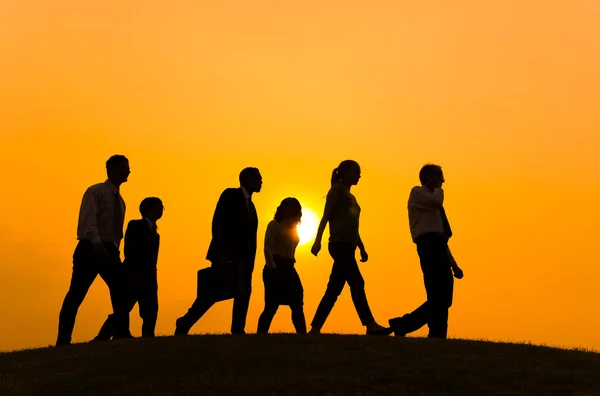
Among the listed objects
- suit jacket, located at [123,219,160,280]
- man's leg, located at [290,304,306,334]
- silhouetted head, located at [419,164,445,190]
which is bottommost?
man's leg, located at [290,304,306,334]

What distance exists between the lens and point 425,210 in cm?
1386

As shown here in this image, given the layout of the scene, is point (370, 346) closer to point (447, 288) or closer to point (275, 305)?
point (447, 288)

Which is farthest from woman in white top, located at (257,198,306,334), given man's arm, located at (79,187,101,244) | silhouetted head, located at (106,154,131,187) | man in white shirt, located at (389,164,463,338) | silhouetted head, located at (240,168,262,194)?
man's arm, located at (79,187,101,244)

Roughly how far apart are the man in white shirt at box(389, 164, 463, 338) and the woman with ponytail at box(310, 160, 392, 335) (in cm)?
128

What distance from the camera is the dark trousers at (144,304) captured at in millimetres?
15227

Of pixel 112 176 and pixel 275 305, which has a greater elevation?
pixel 112 176

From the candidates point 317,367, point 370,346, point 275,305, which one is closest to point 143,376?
point 317,367

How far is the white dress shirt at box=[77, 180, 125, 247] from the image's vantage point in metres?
13.8

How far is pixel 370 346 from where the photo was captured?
13.1 metres

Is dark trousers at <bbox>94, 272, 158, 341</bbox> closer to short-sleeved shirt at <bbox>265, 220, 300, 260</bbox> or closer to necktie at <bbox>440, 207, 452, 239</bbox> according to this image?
short-sleeved shirt at <bbox>265, 220, 300, 260</bbox>

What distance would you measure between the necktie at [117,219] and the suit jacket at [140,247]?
5.63ft

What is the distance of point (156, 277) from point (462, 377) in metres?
6.74

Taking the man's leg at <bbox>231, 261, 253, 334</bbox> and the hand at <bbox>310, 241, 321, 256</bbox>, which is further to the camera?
the hand at <bbox>310, 241, 321, 256</bbox>

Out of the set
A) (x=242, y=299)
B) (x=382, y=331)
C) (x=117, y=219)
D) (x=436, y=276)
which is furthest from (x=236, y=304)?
(x=436, y=276)
